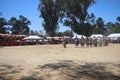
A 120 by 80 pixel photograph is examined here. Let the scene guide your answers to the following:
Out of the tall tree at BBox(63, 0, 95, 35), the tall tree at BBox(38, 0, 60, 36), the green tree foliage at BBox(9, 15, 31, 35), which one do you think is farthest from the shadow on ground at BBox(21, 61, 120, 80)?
the green tree foliage at BBox(9, 15, 31, 35)

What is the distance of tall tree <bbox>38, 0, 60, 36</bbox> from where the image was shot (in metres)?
63.9

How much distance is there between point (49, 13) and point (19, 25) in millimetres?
54802

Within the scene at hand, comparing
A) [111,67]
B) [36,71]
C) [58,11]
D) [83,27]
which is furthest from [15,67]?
[58,11]

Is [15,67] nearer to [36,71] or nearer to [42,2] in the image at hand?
[36,71]

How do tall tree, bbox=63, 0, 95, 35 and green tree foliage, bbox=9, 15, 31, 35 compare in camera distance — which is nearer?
tall tree, bbox=63, 0, 95, 35

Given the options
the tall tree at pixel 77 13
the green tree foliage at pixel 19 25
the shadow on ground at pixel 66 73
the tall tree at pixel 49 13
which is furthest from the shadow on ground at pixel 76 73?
the green tree foliage at pixel 19 25

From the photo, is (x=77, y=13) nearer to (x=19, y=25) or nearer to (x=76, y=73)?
(x=76, y=73)

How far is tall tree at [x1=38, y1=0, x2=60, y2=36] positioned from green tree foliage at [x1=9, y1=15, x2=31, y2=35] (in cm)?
4787

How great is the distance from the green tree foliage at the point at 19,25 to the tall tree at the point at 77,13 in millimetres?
54838

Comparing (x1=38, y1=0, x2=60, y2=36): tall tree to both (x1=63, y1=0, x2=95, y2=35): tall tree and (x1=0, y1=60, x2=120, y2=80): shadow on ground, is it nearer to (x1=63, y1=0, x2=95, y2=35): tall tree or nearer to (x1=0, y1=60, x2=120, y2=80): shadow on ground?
(x1=63, y1=0, x2=95, y2=35): tall tree

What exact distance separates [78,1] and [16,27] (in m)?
60.6

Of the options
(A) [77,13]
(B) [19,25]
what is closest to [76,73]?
(A) [77,13]

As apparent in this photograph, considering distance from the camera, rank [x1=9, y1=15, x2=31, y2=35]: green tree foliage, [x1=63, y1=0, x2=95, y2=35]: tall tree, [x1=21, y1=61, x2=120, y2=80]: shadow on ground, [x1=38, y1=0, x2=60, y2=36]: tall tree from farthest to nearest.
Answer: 1. [x1=9, y1=15, x2=31, y2=35]: green tree foliage
2. [x1=38, y1=0, x2=60, y2=36]: tall tree
3. [x1=63, y1=0, x2=95, y2=35]: tall tree
4. [x1=21, y1=61, x2=120, y2=80]: shadow on ground

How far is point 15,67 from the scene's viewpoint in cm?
1172
